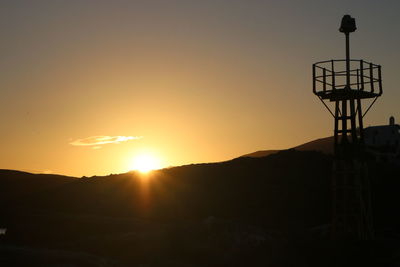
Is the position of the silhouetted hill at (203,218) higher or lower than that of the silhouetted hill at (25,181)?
lower

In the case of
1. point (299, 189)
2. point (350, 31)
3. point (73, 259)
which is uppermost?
point (350, 31)

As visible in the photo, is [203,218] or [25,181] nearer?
[203,218]

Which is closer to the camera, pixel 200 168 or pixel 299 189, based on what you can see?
pixel 299 189

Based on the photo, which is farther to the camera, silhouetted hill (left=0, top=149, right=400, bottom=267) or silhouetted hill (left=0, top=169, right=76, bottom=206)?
silhouetted hill (left=0, top=169, right=76, bottom=206)

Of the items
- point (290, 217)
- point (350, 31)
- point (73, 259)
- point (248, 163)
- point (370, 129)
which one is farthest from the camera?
point (370, 129)

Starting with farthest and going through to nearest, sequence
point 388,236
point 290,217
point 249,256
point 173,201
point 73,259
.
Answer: point 173,201 → point 290,217 → point 388,236 → point 249,256 → point 73,259

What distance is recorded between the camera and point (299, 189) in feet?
133

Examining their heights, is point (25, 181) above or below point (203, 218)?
above

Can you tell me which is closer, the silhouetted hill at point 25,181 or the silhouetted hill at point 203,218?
the silhouetted hill at point 203,218

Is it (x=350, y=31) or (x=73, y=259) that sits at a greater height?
(x=350, y=31)

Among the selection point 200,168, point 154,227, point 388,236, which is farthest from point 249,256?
point 200,168

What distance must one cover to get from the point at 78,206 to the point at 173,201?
21.7 feet

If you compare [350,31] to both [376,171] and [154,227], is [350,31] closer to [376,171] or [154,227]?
[154,227]

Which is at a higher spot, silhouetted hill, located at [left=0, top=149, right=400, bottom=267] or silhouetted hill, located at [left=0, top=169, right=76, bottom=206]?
silhouetted hill, located at [left=0, top=169, right=76, bottom=206]
